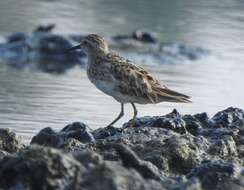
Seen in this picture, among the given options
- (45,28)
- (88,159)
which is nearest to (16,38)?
(45,28)

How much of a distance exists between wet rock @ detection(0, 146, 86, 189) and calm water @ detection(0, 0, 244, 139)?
13.1 feet

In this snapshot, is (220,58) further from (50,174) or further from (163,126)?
(50,174)

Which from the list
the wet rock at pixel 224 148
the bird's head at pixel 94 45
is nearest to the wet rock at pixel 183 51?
the bird's head at pixel 94 45

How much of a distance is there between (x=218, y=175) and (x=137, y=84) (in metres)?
2.76

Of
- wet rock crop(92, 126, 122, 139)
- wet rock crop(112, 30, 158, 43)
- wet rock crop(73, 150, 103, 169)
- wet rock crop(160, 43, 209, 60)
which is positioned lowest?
wet rock crop(92, 126, 122, 139)

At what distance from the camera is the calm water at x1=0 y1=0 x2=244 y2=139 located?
1294 centimetres

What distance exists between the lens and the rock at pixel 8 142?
31.0 feet

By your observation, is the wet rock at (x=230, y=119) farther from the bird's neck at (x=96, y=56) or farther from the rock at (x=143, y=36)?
the rock at (x=143, y=36)

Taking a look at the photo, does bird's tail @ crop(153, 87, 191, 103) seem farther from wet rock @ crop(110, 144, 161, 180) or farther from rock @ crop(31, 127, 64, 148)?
wet rock @ crop(110, 144, 161, 180)

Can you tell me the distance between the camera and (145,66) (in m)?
17.7

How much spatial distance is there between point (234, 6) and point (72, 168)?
52.6 ft

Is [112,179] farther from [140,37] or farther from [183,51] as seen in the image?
[140,37]

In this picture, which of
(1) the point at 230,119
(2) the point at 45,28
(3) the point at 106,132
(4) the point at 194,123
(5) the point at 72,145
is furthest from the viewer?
(2) the point at 45,28

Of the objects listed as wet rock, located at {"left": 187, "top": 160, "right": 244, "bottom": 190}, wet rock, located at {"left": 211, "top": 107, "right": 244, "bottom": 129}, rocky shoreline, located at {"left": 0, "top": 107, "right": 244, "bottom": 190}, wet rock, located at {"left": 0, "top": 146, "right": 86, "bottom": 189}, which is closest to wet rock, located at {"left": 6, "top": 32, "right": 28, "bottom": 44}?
rocky shoreline, located at {"left": 0, "top": 107, "right": 244, "bottom": 190}
